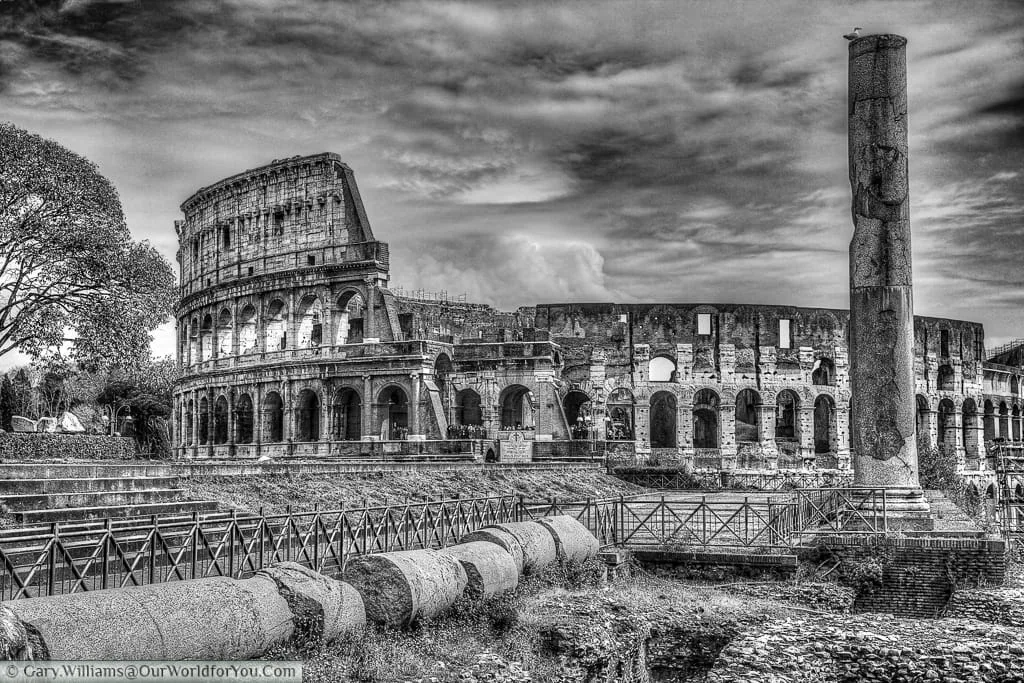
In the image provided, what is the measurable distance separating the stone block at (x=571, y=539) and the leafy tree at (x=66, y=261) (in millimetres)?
15523

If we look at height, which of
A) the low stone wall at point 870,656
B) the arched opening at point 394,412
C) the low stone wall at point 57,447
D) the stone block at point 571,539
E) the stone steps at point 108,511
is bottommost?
the low stone wall at point 870,656

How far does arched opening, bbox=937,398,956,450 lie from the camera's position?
5203cm

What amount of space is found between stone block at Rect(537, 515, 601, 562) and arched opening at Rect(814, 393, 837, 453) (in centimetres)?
3588

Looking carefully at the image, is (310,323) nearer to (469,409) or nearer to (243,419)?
(243,419)

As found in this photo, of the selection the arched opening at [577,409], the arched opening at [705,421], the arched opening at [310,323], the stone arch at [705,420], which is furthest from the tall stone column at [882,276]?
the arched opening at [705,421]

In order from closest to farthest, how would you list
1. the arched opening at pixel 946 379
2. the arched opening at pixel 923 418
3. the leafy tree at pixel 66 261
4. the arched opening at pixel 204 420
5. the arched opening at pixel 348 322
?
the leafy tree at pixel 66 261 → the arched opening at pixel 348 322 → the arched opening at pixel 923 418 → the arched opening at pixel 204 420 → the arched opening at pixel 946 379

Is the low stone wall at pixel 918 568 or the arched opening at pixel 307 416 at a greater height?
the arched opening at pixel 307 416

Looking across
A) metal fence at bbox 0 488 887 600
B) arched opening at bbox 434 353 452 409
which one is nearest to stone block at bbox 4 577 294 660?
metal fence at bbox 0 488 887 600

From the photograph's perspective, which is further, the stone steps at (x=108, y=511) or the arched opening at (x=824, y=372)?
the arched opening at (x=824, y=372)

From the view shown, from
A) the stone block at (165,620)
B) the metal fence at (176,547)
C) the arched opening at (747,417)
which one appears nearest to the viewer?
the stone block at (165,620)

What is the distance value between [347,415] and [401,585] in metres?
35.8

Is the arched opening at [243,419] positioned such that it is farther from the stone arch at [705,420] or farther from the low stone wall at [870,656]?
the low stone wall at [870,656]

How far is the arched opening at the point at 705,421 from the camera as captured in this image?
49844mm

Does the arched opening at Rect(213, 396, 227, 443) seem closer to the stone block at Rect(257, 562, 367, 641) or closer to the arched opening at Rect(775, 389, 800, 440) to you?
the arched opening at Rect(775, 389, 800, 440)
